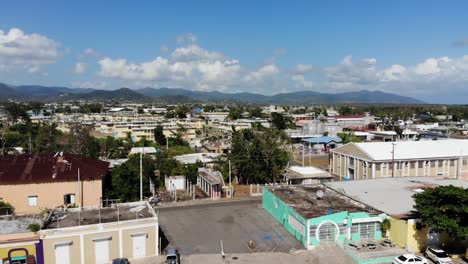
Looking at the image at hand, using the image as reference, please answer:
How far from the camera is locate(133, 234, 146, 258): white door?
21.9m

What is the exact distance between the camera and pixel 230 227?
27.3m

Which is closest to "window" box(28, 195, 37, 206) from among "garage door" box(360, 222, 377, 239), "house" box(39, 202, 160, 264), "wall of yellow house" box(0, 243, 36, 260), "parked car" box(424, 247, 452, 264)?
"house" box(39, 202, 160, 264)

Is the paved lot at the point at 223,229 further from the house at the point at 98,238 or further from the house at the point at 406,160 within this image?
the house at the point at 406,160

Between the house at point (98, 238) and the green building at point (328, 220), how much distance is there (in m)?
9.05

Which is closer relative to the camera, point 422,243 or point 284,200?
point 422,243

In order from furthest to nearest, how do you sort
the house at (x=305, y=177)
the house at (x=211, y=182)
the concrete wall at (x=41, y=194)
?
the house at (x=305, y=177)
the house at (x=211, y=182)
the concrete wall at (x=41, y=194)

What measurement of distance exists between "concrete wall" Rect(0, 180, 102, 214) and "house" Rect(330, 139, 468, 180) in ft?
96.9

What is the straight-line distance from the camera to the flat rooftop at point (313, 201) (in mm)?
24594

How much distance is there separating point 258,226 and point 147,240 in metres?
8.64

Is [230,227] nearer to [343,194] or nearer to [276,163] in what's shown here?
[343,194]

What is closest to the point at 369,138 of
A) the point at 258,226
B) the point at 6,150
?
the point at 258,226

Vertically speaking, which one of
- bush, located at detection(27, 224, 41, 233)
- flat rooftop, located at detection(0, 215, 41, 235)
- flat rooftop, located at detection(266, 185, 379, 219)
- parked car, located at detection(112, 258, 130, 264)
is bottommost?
parked car, located at detection(112, 258, 130, 264)

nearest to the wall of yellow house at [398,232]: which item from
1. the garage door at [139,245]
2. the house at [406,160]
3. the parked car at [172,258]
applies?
the parked car at [172,258]

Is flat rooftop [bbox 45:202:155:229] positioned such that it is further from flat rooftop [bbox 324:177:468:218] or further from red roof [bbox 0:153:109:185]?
flat rooftop [bbox 324:177:468:218]
